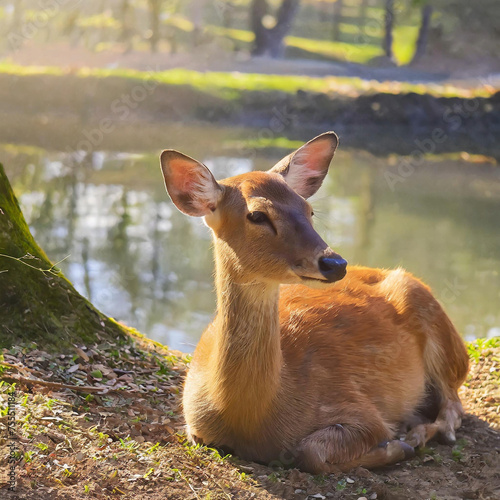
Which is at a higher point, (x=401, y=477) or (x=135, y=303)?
(x=401, y=477)

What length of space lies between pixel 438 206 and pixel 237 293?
1284 cm

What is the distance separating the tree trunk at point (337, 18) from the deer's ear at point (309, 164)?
130ft

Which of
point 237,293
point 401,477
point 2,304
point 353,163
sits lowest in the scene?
point 353,163

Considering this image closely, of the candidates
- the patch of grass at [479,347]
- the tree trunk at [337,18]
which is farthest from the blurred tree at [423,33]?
the patch of grass at [479,347]

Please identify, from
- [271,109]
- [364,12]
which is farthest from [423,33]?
[271,109]

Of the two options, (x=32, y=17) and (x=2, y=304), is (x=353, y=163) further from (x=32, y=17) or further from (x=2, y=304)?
(x=32, y=17)

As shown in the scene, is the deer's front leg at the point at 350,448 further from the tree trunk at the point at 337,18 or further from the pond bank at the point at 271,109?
the tree trunk at the point at 337,18

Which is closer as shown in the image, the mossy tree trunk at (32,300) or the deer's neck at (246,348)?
the deer's neck at (246,348)

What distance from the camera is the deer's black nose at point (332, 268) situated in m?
3.85

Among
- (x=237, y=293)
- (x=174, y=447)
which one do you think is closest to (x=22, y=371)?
(x=174, y=447)

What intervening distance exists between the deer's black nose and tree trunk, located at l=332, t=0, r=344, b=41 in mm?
40879

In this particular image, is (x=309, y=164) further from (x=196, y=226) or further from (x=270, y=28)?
(x=270, y=28)

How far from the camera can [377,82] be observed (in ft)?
108

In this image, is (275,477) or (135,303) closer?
(275,477)
